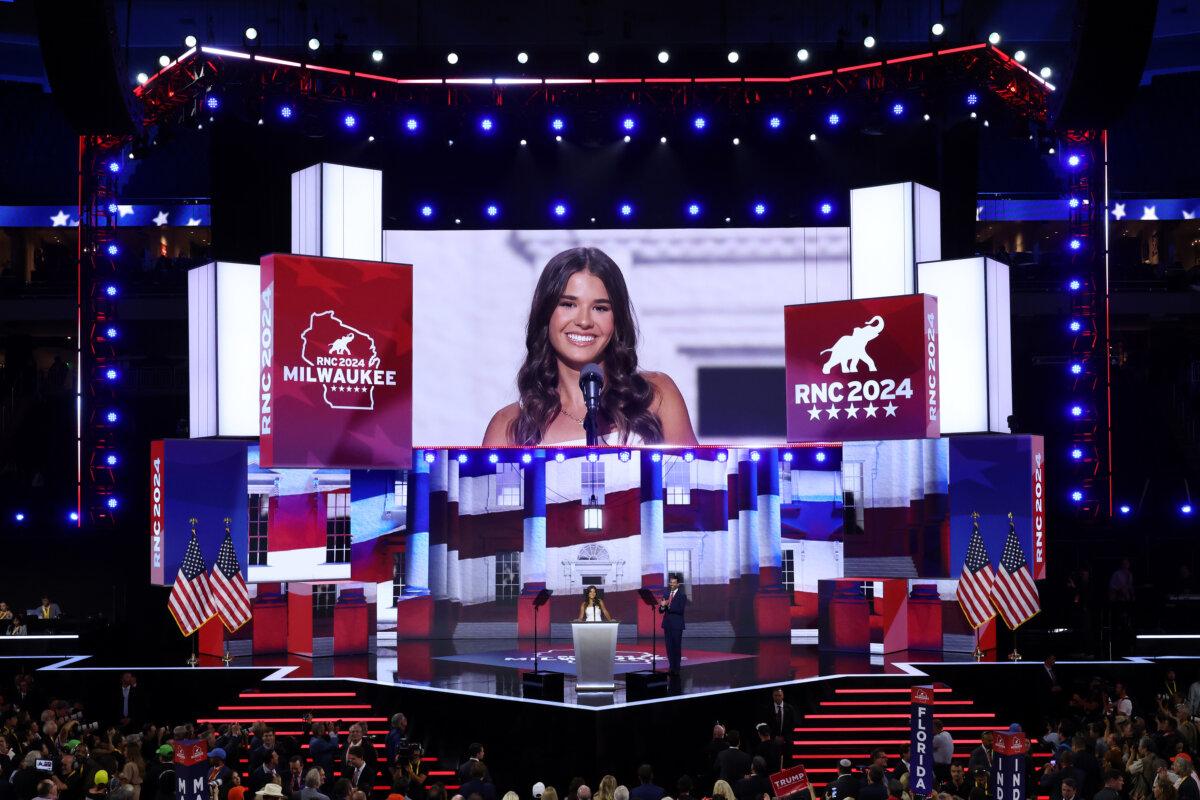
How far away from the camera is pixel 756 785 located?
13.6 metres

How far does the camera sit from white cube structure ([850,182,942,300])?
84.5 feet

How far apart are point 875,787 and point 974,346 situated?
1357 cm

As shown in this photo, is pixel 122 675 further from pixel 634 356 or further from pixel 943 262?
pixel 943 262

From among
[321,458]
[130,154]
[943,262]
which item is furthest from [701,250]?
[130,154]

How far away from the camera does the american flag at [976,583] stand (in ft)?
76.3

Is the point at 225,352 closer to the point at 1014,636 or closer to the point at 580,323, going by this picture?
the point at 580,323

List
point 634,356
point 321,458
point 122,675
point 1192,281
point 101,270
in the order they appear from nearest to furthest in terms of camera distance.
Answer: point 122,675, point 321,458, point 101,270, point 634,356, point 1192,281

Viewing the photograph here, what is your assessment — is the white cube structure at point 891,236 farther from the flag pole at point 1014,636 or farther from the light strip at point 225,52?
the light strip at point 225,52

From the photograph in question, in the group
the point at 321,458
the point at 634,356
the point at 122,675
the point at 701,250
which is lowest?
the point at 122,675

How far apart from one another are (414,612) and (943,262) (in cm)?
1053

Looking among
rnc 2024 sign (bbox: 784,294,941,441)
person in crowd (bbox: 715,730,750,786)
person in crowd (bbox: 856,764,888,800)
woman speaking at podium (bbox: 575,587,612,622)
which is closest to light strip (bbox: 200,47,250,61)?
Answer: rnc 2024 sign (bbox: 784,294,941,441)

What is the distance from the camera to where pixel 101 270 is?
24.7 meters

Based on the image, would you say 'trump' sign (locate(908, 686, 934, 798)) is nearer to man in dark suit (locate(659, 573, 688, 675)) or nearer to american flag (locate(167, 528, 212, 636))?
man in dark suit (locate(659, 573, 688, 675))

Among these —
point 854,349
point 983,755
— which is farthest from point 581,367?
point 983,755
